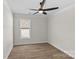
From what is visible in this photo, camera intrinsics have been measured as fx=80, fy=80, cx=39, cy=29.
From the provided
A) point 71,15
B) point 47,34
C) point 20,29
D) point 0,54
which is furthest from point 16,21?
point 0,54

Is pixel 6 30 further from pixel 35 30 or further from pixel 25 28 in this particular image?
pixel 35 30

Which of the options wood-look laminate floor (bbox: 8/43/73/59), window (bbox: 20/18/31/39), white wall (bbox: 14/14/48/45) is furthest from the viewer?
window (bbox: 20/18/31/39)

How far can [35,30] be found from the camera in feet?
22.8

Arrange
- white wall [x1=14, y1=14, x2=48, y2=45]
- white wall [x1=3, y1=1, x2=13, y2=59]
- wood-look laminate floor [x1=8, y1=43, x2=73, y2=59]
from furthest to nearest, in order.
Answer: white wall [x1=14, y1=14, x2=48, y2=45], wood-look laminate floor [x1=8, y1=43, x2=73, y2=59], white wall [x1=3, y1=1, x2=13, y2=59]

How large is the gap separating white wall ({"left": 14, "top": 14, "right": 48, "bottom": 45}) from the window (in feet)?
0.84

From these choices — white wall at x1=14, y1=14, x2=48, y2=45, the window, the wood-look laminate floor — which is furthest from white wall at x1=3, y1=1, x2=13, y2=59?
the window

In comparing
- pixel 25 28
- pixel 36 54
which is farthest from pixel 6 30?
pixel 25 28

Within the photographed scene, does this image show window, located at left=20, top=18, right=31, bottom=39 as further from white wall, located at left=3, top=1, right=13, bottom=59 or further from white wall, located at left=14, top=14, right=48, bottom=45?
white wall, located at left=3, top=1, right=13, bottom=59

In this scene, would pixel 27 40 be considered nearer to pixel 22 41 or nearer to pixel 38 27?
pixel 22 41

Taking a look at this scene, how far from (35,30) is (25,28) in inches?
34.4

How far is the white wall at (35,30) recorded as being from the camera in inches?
254

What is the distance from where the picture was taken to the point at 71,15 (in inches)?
149

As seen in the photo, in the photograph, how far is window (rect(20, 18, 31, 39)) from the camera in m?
6.66

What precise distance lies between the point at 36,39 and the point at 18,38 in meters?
1.53
